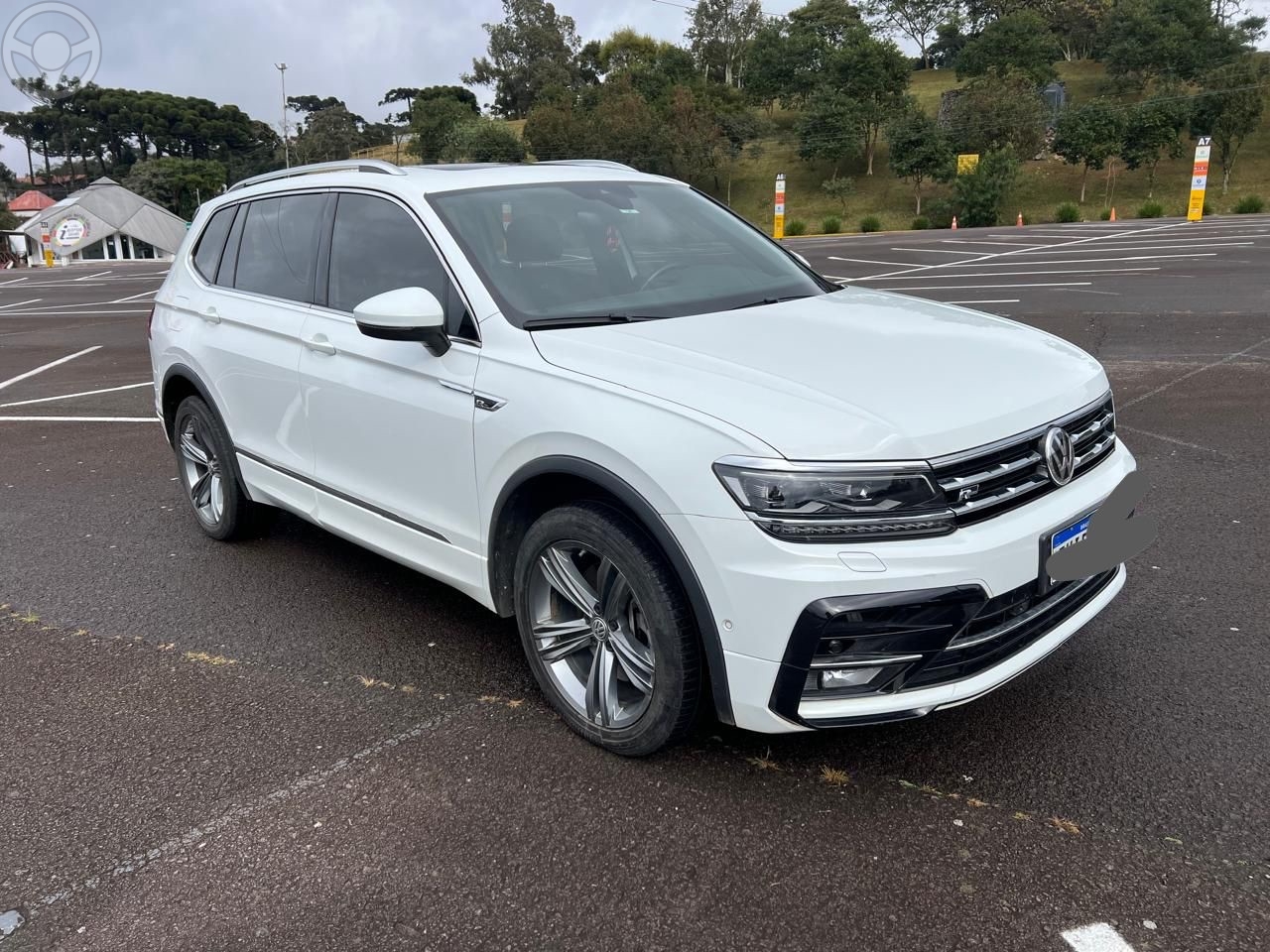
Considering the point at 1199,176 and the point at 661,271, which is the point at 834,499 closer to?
the point at 661,271

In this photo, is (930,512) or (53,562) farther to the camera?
(53,562)

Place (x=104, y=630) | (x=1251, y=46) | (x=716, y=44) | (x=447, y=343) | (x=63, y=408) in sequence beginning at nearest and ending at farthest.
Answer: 1. (x=447, y=343)
2. (x=104, y=630)
3. (x=63, y=408)
4. (x=1251, y=46)
5. (x=716, y=44)

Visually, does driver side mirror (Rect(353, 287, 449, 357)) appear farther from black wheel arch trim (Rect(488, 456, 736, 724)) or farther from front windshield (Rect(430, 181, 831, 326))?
black wheel arch trim (Rect(488, 456, 736, 724))

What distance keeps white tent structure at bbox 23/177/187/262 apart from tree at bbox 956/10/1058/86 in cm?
6694

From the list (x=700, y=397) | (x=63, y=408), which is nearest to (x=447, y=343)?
(x=700, y=397)

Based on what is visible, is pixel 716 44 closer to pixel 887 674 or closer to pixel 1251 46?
pixel 1251 46

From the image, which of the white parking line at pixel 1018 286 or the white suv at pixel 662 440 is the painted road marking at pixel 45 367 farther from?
the white parking line at pixel 1018 286

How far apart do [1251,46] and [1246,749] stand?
95.5 m

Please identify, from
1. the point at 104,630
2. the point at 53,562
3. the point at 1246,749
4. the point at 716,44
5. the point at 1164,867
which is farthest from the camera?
the point at 716,44

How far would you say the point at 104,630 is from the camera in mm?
4258

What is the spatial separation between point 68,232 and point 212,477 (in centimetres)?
7887

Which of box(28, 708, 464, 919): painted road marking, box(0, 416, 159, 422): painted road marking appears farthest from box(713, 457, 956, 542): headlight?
box(0, 416, 159, 422): painted road marking

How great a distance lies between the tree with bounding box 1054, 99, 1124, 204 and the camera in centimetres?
5747

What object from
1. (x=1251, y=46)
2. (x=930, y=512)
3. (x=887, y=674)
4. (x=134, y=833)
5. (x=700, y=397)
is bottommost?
(x=134, y=833)
